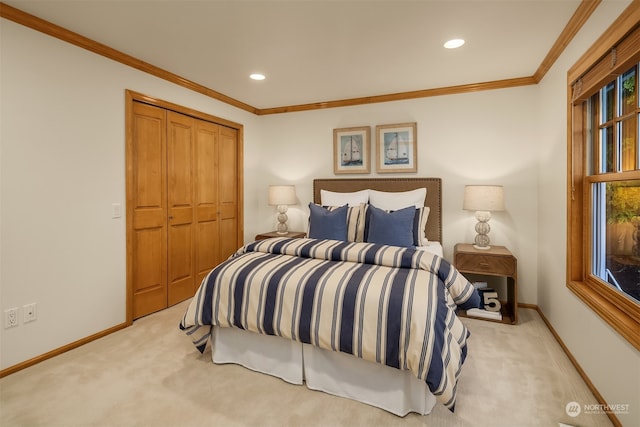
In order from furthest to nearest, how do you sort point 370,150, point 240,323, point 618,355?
point 370,150 → point 240,323 → point 618,355

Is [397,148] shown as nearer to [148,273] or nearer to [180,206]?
[180,206]

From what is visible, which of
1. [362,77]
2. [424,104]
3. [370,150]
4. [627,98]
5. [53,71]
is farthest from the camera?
[370,150]

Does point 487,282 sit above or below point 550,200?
below

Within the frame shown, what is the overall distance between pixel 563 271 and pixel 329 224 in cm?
202

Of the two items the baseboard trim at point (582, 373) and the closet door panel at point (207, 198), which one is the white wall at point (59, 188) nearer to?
the closet door panel at point (207, 198)

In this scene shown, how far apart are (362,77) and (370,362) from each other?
8.90 feet

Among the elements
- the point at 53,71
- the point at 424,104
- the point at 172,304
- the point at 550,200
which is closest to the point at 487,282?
the point at 550,200

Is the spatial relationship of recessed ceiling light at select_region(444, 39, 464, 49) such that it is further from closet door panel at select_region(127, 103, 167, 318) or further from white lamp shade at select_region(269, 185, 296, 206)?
closet door panel at select_region(127, 103, 167, 318)

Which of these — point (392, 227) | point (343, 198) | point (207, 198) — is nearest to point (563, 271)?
point (392, 227)

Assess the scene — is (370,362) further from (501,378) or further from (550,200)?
(550,200)

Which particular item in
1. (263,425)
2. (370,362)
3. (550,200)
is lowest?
(263,425)

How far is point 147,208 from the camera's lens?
10.2 feet

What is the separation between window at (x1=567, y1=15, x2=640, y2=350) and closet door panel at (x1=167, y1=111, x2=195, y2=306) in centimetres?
347

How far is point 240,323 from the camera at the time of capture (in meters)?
2.07
